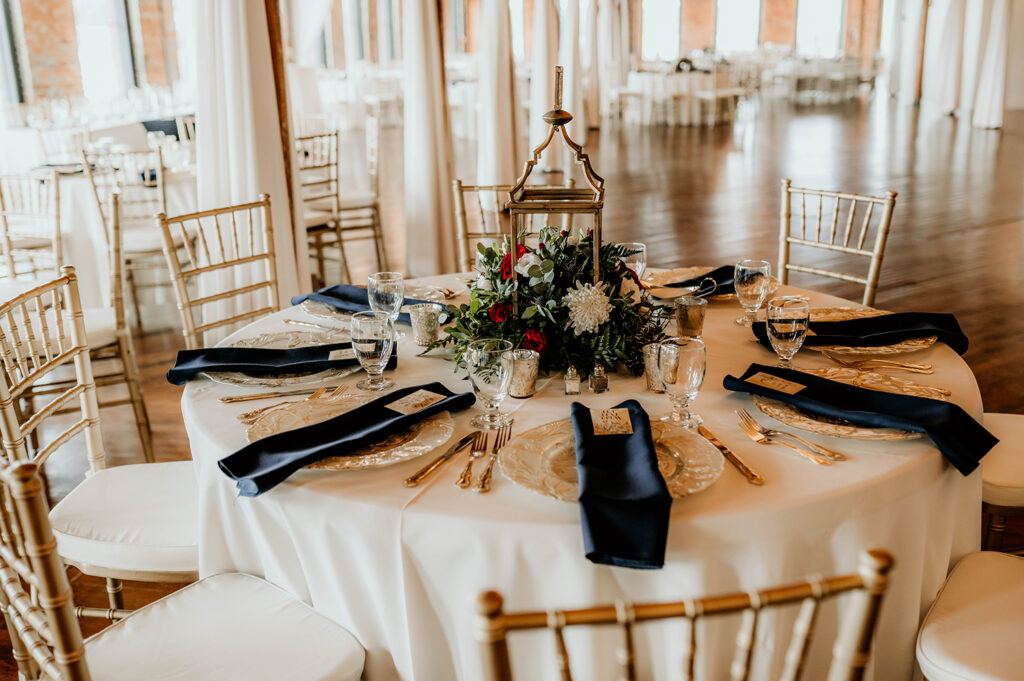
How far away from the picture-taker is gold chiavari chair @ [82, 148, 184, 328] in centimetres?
461

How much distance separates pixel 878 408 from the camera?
1636 mm

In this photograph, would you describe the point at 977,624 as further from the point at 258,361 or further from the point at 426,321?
the point at 258,361

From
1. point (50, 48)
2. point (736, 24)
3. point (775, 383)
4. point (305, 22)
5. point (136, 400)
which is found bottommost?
point (136, 400)

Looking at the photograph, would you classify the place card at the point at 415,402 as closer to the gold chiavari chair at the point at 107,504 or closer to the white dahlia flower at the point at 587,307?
the white dahlia flower at the point at 587,307

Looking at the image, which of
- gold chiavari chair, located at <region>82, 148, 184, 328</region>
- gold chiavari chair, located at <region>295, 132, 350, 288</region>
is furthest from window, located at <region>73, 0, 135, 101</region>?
gold chiavari chair, located at <region>295, 132, 350, 288</region>

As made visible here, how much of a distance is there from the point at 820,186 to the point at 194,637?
777cm

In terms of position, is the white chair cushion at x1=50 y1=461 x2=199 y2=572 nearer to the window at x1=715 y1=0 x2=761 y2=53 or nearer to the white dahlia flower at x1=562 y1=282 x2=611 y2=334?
the white dahlia flower at x1=562 y1=282 x2=611 y2=334

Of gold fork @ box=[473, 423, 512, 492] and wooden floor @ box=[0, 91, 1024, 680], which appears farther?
wooden floor @ box=[0, 91, 1024, 680]

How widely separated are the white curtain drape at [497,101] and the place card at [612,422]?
512 centimetres

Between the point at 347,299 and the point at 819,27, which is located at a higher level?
the point at 819,27

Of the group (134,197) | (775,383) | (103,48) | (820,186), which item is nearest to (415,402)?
(775,383)

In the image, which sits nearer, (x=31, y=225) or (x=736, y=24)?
Answer: (x=31, y=225)

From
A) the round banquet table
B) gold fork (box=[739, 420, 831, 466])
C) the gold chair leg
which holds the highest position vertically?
gold fork (box=[739, 420, 831, 466])

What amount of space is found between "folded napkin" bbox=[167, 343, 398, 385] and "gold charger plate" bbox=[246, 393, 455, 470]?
15 centimetres
